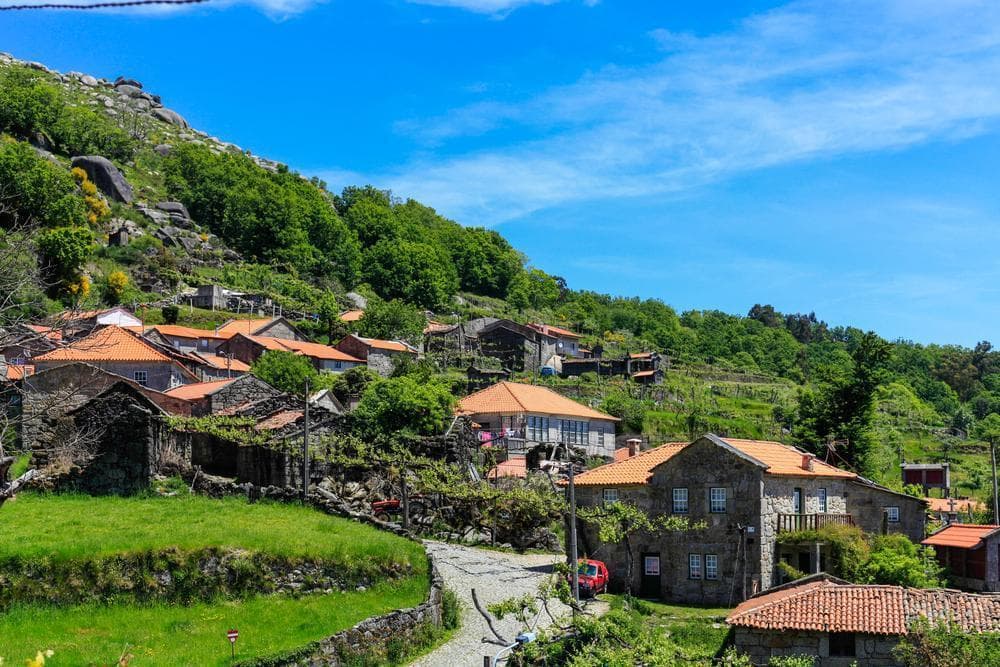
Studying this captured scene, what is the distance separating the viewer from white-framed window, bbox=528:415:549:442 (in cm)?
6250

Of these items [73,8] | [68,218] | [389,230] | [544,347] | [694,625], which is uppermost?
[389,230]

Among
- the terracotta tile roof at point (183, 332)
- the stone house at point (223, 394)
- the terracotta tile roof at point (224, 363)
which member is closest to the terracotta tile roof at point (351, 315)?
the terracotta tile roof at point (183, 332)

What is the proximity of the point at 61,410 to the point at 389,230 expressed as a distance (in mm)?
137908

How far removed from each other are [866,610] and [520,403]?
37.5 meters

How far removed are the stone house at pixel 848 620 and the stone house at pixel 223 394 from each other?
2834cm

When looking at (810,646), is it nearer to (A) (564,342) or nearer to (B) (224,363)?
(B) (224,363)

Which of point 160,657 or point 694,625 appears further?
point 694,625

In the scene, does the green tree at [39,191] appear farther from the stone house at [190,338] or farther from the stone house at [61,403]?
the stone house at [61,403]

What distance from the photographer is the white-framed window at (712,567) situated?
36.9m

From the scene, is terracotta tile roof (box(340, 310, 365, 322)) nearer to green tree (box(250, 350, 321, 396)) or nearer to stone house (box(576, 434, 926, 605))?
green tree (box(250, 350, 321, 396))

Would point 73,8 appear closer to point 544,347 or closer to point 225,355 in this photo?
point 225,355

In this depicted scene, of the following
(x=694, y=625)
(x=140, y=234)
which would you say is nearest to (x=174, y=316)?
(x=140, y=234)

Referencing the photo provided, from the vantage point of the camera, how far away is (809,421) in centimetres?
6306

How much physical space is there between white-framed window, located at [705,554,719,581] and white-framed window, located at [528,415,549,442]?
2550cm
